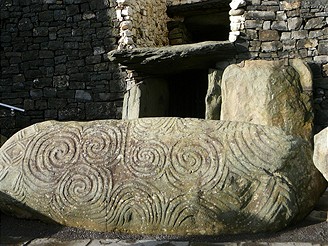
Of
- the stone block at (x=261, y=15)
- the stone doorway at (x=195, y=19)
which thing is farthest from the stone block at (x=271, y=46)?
the stone doorway at (x=195, y=19)

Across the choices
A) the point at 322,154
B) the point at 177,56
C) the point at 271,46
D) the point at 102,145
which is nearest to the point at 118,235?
the point at 102,145

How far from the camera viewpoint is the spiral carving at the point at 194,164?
297cm

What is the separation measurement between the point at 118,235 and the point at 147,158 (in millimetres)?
594

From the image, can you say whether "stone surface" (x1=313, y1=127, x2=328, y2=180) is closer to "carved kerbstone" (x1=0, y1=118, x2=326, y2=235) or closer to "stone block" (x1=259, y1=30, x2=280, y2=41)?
"carved kerbstone" (x1=0, y1=118, x2=326, y2=235)

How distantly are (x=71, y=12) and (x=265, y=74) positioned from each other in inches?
153

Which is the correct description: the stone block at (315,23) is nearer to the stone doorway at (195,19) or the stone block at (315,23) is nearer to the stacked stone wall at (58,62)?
the stone doorway at (195,19)

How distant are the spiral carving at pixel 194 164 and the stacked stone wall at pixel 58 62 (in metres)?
4.29

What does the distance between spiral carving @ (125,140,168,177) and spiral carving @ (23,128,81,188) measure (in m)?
0.45

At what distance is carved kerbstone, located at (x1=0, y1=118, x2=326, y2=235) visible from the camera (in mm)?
2912

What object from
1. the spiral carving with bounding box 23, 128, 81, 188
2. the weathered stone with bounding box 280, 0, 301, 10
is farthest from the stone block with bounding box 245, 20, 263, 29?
the spiral carving with bounding box 23, 128, 81, 188

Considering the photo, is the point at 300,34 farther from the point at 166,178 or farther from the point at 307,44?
the point at 166,178

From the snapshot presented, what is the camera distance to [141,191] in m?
2.99

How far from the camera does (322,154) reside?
9.62ft

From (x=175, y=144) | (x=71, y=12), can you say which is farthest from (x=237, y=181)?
(x=71, y=12)
